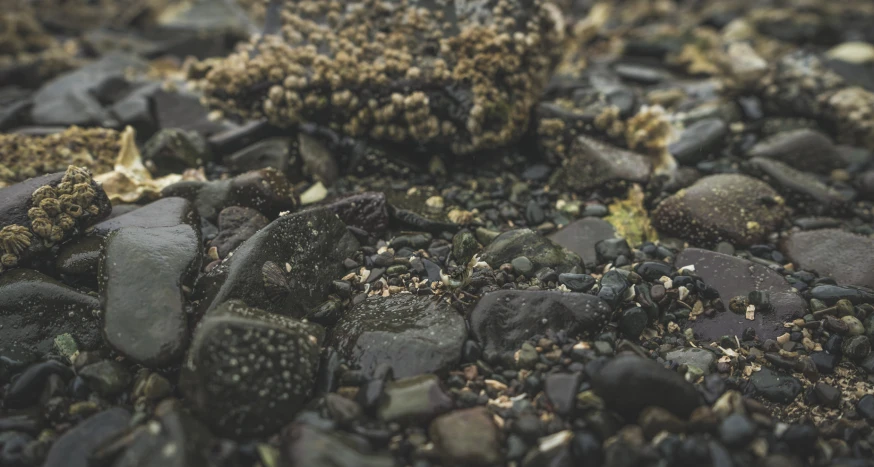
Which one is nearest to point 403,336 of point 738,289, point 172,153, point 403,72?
point 738,289

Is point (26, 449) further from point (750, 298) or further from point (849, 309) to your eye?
point (849, 309)

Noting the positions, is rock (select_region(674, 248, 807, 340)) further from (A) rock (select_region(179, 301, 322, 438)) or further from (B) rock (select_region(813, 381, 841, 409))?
(A) rock (select_region(179, 301, 322, 438))

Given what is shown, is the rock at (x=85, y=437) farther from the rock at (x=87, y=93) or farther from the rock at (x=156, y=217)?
the rock at (x=87, y=93)

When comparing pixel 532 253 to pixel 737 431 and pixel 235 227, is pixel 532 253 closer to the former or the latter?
pixel 737 431

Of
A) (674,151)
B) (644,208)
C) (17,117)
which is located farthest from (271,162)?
(674,151)

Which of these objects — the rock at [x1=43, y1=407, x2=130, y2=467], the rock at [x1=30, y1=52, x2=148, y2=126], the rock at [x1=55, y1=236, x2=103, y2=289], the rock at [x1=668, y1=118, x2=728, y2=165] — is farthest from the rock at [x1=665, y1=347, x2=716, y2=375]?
→ the rock at [x1=30, y1=52, x2=148, y2=126]

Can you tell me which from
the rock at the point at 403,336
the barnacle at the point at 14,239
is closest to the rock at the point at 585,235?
the rock at the point at 403,336
